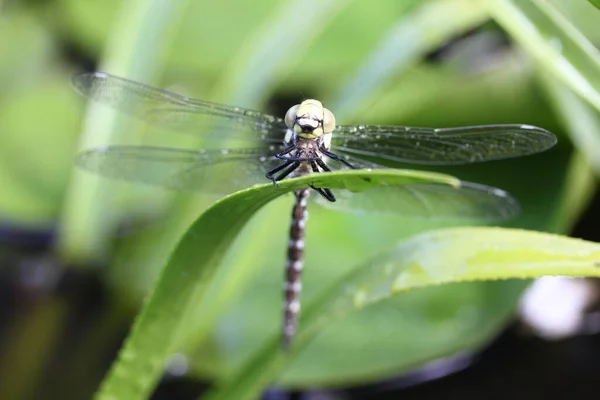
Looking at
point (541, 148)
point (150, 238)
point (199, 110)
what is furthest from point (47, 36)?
point (541, 148)

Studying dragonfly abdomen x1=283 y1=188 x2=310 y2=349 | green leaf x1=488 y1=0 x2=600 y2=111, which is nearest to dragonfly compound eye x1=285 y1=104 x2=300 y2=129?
dragonfly abdomen x1=283 y1=188 x2=310 y2=349

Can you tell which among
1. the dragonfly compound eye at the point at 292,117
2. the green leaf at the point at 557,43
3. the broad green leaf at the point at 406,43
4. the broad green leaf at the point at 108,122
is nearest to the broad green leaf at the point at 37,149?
the broad green leaf at the point at 108,122

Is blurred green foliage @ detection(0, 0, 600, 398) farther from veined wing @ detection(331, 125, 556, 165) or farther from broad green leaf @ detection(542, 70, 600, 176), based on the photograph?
veined wing @ detection(331, 125, 556, 165)

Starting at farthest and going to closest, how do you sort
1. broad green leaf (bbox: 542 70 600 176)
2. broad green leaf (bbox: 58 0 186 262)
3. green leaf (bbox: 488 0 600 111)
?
broad green leaf (bbox: 58 0 186 262) → broad green leaf (bbox: 542 70 600 176) → green leaf (bbox: 488 0 600 111)

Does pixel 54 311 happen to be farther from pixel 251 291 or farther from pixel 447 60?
pixel 447 60

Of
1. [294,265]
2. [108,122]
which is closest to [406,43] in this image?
[294,265]

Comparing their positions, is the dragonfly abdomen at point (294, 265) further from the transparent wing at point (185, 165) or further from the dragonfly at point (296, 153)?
the transparent wing at point (185, 165)

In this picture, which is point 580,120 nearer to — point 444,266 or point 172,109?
point 444,266
